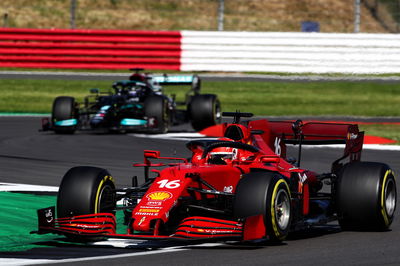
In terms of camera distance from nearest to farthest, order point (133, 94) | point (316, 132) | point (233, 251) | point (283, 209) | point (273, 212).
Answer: point (233, 251) < point (273, 212) < point (283, 209) < point (316, 132) < point (133, 94)

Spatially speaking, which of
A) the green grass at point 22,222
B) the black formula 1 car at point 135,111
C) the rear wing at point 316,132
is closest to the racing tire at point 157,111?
the black formula 1 car at point 135,111

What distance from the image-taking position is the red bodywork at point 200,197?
8.54 meters

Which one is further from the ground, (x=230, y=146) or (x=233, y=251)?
(x=230, y=146)

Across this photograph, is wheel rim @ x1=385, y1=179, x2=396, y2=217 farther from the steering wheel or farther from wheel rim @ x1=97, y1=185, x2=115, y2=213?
wheel rim @ x1=97, y1=185, x2=115, y2=213

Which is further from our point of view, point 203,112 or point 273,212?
point 203,112

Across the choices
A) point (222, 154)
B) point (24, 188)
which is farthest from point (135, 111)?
point (222, 154)

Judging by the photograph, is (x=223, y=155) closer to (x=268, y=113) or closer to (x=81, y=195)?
(x=81, y=195)

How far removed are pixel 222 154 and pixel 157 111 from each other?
38.1 feet

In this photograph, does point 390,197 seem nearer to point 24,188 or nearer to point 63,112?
point 24,188

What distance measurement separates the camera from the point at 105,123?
21516mm

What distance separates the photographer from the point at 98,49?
95.9ft

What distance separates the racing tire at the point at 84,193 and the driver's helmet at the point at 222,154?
113 centimetres

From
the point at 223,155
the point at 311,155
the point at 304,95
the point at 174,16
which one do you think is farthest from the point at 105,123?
the point at 174,16

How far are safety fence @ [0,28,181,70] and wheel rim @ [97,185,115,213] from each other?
1970 cm
